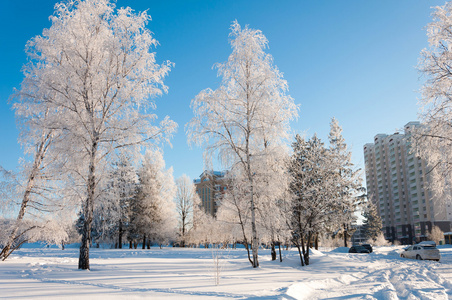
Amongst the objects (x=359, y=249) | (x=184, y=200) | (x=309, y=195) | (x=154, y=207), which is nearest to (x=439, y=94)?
(x=309, y=195)

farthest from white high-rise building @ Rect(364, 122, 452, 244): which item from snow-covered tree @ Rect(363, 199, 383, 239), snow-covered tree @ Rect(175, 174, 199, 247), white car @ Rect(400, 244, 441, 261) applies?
white car @ Rect(400, 244, 441, 261)

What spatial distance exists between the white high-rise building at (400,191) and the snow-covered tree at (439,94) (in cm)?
7792

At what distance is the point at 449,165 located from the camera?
47.8 ft

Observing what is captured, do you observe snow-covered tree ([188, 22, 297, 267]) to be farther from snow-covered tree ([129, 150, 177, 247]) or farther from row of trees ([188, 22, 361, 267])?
snow-covered tree ([129, 150, 177, 247])

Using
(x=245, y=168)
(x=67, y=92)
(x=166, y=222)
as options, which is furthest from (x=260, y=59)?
(x=166, y=222)

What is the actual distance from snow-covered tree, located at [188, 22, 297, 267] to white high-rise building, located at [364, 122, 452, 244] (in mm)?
81006

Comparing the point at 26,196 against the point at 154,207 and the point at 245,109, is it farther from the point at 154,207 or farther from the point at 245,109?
the point at 154,207

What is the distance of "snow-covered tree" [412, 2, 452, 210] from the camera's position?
14352 mm

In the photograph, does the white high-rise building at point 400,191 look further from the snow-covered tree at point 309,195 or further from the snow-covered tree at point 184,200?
the snow-covered tree at point 309,195

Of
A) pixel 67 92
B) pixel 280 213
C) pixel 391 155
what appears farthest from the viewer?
pixel 391 155

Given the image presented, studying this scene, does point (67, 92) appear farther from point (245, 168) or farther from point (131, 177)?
point (245, 168)

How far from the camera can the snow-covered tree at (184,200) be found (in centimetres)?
4991

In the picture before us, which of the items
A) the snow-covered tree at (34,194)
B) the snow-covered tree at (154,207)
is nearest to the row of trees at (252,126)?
the snow-covered tree at (34,194)

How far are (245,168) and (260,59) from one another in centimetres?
578
